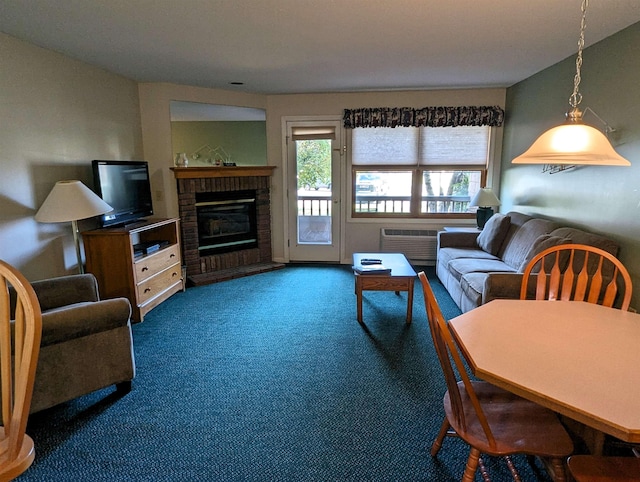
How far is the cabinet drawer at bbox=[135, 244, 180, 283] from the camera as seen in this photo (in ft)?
11.7

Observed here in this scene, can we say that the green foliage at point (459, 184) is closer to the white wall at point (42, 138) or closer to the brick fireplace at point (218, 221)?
the brick fireplace at point (218, 221)

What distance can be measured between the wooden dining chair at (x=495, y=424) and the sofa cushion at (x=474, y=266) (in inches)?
80.8

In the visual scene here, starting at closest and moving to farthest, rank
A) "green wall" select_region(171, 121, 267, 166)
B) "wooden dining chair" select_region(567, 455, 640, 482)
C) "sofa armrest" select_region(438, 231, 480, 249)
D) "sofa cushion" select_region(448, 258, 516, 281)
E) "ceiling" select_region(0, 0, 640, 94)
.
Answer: "wooden dining chair" select_region(567, 455, 640, 482) → "ceiling" select_region(0, 0, 640, 94) → "sofa cushion" select_region(448, 258, 516, 281) → "sofa armrest" select_region(438, 231, 480, 249) → "green wall" select_region(171, 121, 267, 166)

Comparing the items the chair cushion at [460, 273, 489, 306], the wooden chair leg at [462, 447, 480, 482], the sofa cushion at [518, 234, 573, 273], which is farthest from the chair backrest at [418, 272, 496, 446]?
the sofa cushion at [518, 234, 573, 273]

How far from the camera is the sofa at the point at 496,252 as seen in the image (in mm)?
2797

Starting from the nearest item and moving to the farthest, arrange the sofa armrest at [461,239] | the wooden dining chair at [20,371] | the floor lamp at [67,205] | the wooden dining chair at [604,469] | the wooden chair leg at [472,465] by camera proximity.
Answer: the wooden dining chair at [20,371] < the wooden dining chair at [604,469] < the wooden chair leg at [472,465] < the floor lamp at [67,205] < the sofa armrest at [461,239]

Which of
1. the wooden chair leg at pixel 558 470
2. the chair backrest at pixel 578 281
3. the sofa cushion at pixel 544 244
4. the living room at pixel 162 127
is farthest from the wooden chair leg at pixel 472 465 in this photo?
the living room at pixel 162 127

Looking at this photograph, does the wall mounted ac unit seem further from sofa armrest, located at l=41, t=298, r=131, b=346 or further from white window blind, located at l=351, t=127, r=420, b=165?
sofa armrest, located at l=41, t=298, r=131, b=346

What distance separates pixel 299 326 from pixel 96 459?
5.89 ft

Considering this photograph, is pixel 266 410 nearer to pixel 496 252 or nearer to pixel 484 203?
pixel 496 252

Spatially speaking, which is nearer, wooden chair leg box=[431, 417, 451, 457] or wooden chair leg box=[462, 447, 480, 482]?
wooden chair leg box=[462, 447, 480, 482]

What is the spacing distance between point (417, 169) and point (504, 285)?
9.26 ft

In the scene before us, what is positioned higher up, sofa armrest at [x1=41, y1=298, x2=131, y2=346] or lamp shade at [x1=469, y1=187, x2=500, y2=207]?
lamp shade at [x1=469, y1=187, x2=500, y2=207]

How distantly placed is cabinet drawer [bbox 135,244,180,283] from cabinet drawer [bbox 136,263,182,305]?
51 mm
